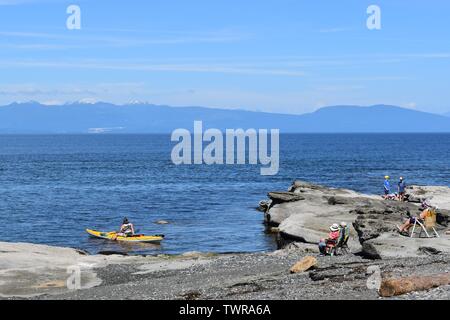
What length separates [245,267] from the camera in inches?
1325

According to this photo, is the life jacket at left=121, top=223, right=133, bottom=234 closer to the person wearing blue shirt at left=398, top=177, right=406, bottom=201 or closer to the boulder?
the person wearing blue shirt at left=398, top=177, right=406, bottom=201

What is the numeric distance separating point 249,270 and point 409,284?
12.3 metres

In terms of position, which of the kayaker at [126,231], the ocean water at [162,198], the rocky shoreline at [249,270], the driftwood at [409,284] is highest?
the driftwood at [409,284]

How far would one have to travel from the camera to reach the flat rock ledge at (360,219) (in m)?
32.8

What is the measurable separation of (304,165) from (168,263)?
10673cm

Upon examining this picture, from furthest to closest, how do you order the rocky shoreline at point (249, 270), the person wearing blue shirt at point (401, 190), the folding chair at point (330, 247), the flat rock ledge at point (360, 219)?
the person wearing blue shirt at point (401, 190) → the folding chair at point (330, 247) → the flat rock ledge at point (360, 219) → the rocky shoreline at point (249, 270)

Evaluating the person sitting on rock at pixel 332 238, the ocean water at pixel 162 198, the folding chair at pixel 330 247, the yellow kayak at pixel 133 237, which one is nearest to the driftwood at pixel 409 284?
the folding chair at pixel 330 247

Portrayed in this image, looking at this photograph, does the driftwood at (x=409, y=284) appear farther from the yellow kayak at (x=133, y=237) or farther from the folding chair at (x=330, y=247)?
the yellow kayak at (x=133, y=237)

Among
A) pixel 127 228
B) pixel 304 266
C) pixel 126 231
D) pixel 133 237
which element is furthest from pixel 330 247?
pixel 127 228

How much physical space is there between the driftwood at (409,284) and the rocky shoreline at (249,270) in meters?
0.29

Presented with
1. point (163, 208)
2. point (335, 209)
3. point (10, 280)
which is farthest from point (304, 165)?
point (10, 280)
